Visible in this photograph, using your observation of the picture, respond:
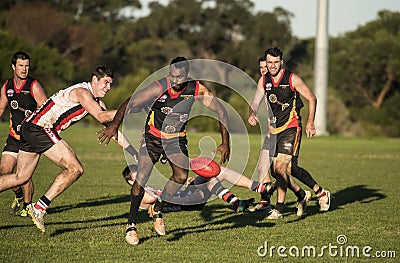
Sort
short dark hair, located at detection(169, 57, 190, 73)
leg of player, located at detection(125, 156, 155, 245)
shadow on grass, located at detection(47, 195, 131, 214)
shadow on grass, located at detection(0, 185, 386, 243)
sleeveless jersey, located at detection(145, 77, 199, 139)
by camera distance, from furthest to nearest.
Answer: shadow on grass, located at detection(47, 195, 131, 214), shadow on grass, located at detection(0, 185, 386, 243), sleeveless jersey, located at detection(145, 77, 199, 139), short dark hair, located at detection(169, 57, 190, 73), leg of player, located at detection(125, 156, 155, 245)

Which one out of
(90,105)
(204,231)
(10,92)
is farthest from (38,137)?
(204,231)

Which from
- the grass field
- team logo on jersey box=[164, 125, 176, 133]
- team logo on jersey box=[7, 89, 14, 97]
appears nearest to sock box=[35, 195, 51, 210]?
the grass field

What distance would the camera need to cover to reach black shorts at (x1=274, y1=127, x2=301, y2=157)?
1152cm

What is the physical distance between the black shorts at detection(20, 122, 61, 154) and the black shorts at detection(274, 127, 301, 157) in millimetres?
3641

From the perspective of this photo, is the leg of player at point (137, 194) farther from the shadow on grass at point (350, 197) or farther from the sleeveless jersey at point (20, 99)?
the shadow on grass at point (350, 197)

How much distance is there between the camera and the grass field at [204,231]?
8.55 metres

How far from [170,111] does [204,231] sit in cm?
175

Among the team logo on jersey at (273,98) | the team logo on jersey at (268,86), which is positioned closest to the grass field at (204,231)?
the team logo on jersey at (273,98)

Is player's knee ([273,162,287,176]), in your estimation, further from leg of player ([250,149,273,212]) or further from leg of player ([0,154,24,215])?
leg of player ([0,154,24,215])

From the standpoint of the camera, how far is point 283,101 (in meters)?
11.6

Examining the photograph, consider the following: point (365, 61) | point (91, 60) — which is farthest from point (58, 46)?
point (365, 61)

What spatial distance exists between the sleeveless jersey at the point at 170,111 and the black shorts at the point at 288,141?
2.12 m

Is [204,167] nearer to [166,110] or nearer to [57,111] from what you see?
[166,110]

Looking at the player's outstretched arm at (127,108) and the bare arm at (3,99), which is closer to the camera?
the player's outstretched arm at (127,108)
